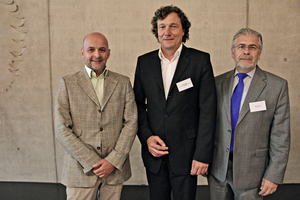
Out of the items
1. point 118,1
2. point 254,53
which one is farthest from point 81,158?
point 118,1

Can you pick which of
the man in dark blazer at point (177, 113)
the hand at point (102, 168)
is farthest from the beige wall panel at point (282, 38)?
the hand at point (102, 168)

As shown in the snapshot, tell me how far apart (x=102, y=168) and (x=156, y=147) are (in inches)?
17.8

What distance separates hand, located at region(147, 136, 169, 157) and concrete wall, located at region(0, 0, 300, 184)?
69.3 inches

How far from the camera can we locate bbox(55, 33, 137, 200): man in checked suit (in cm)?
170

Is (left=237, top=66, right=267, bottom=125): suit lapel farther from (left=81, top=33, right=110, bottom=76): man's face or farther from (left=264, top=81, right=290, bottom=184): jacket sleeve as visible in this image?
(left=81, top=33, right=110, bottom=76): man's face

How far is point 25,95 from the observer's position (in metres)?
3.48

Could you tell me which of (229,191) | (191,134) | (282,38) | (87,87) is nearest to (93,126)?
(87,87)

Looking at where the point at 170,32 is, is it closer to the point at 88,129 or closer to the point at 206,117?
the point at 206,117

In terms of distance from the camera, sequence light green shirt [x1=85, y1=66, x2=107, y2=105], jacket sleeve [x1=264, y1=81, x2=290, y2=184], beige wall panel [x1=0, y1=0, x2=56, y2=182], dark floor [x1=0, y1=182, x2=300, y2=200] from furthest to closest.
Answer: beige wall panel [x1=0, y1=0, x2=56, y2=182], dark floor [x1=0, y1=182, x2=300, y2=200], light green shirt [x1=85, y1=66, x2=107, y2=105], jacket sleeve [x1=264, y1=81, x2=290, y2=184]

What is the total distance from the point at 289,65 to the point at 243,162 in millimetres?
2379

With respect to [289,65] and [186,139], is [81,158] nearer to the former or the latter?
[186,139]

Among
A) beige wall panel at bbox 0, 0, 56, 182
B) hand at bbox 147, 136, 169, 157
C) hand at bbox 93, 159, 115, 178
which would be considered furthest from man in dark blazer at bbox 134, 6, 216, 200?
beige wall panel at bbox 0, 0, 56, 182

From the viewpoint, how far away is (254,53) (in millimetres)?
1702

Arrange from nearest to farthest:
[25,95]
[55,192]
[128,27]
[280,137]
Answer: [280,137], [55,192], [128,27], [25,95]
